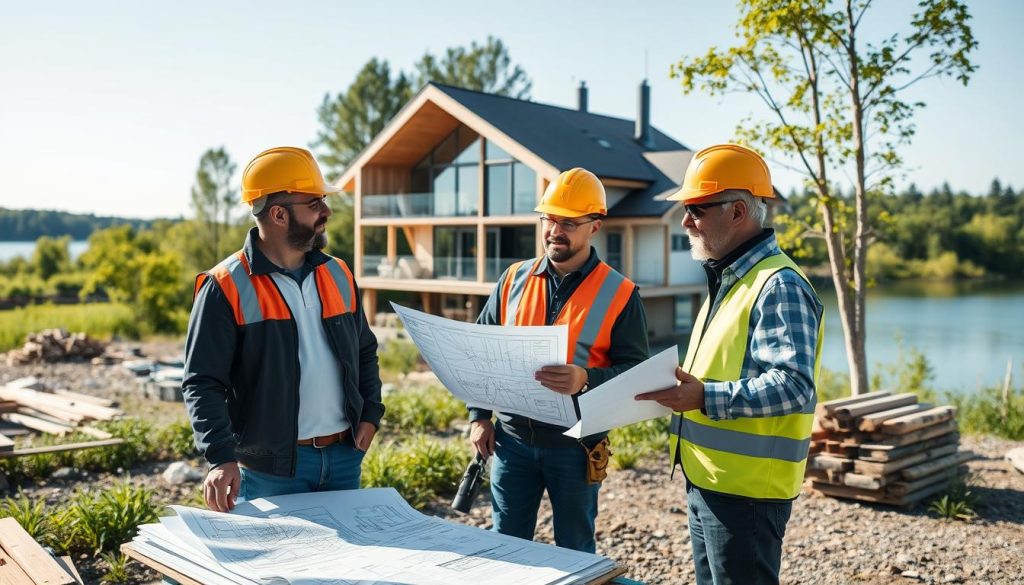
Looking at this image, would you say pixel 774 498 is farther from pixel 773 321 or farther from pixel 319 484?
pixel 319 484

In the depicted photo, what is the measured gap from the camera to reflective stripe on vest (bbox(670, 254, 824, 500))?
2.61m

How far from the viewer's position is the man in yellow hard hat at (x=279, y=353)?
2803 mm

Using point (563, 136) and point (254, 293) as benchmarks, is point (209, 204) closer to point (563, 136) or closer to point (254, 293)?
point (563, 136)

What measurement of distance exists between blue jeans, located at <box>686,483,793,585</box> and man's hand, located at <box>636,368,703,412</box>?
41cm

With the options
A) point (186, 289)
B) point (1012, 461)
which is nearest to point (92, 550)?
point (1012, 461)

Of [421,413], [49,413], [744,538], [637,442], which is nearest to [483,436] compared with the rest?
[744,538]

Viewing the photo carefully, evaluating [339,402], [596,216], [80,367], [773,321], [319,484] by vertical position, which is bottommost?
[80,367]

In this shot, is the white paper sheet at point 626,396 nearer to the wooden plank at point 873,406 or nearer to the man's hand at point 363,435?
the man's hand at point 363,435

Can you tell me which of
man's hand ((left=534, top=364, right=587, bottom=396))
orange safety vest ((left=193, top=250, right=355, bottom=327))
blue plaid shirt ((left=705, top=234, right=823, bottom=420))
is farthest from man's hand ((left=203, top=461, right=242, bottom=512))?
blue plaid shirt ((left=705, top=234, right=823, bottom=420))

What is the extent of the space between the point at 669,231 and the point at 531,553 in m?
23.9

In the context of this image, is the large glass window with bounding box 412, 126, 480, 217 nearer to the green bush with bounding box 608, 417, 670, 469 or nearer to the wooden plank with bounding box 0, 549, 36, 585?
the green bush with bounding box 608, 417, 670, 469

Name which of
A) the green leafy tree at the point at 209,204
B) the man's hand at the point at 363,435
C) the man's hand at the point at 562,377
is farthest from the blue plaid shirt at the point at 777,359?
the green leafy tree at the point at 209,204

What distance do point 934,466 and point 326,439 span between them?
5276 millimetres

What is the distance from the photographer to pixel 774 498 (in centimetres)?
263
